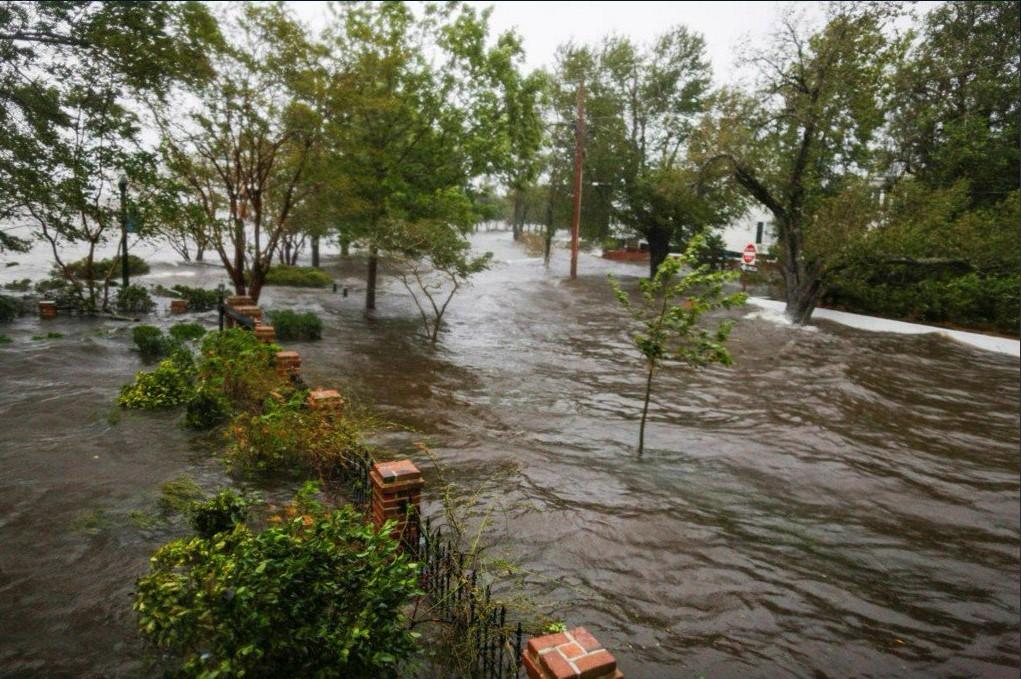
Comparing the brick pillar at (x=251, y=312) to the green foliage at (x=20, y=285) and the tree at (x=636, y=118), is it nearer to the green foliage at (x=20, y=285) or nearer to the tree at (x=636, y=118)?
the green foliage at (x=20, y=285)

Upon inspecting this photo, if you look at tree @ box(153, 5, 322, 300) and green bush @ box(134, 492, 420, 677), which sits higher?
tree @ box(153, 5, 322, 300)

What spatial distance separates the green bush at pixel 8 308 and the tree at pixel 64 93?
3.35ft

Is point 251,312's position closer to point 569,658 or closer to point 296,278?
point 569,658

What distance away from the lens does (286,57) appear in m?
14.1

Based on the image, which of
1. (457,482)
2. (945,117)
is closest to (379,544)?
(457,482)

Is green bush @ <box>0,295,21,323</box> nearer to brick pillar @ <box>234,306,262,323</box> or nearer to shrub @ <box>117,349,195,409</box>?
shrub @ <box>117,349,195,409</box>

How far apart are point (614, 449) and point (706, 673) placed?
16.5ft

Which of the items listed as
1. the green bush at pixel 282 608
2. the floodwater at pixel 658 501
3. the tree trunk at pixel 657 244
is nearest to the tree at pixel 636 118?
the tree trunk at pixel 657 244

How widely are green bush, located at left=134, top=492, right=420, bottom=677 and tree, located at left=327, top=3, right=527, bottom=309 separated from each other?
13944 millimetres

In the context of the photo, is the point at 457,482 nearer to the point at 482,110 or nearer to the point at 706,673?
the point at 706,673

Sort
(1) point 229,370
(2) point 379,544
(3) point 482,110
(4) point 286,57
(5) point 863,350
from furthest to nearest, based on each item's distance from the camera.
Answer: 1. (3) point 482,110
2. (5) point 863,350
3. (4) point 286,57
4. (1) point 229,370
5. (2) point 379,544

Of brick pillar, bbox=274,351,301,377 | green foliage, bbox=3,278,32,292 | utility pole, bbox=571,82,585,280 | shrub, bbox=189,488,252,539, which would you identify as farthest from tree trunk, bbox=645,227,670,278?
shrub, bbox=189,488,252,539

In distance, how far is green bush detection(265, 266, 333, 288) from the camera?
26984 mm

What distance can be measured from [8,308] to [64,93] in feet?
8.86
